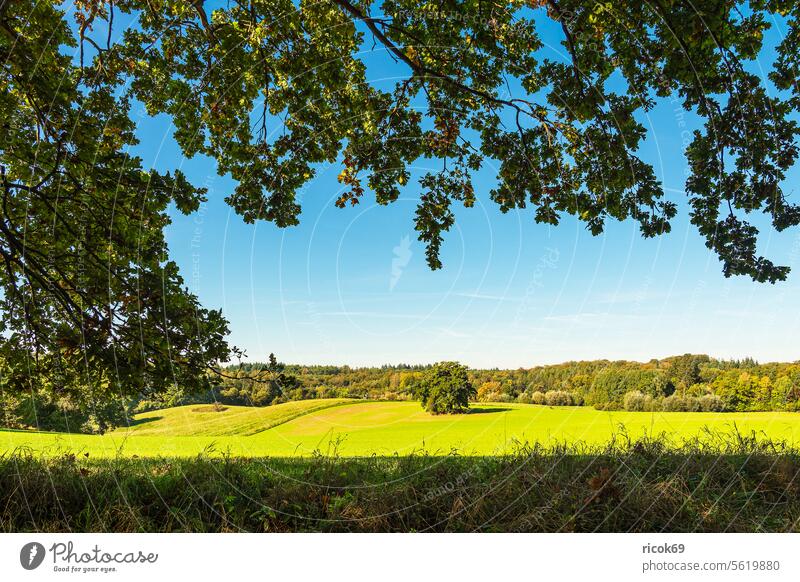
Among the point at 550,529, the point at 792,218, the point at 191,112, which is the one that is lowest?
the point at 550,529

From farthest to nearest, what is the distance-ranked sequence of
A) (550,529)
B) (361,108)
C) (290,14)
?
(361,108) → (290,14) → (550,529)

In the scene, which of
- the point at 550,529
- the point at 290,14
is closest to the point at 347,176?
the point at 290,14

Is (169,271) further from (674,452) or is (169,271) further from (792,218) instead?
(792,218)

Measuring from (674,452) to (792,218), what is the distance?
343 cm

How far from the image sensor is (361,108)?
8008 mm

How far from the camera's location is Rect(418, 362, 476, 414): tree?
587 centimetres

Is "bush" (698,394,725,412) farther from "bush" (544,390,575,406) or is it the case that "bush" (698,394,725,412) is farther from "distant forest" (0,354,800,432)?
"bush" (544,390,575,406)
